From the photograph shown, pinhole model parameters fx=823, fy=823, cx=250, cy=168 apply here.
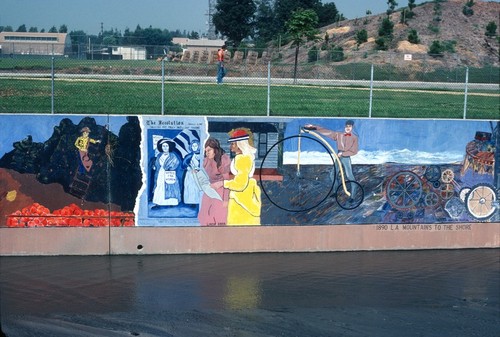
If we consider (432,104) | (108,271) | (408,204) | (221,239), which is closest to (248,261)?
(221,239)

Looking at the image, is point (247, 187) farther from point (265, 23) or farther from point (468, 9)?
point (468, 9)

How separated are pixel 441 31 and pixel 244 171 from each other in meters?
33.9

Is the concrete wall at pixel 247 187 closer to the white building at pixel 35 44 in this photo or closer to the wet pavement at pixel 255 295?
the wet pavement at pixel 255 295

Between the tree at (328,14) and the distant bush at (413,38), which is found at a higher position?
the tree at (328,14)

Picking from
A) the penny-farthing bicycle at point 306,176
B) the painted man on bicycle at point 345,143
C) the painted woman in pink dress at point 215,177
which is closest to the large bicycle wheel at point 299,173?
the penny-farthing bicycle at point 306,176

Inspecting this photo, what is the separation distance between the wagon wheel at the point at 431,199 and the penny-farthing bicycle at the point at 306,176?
1.31m

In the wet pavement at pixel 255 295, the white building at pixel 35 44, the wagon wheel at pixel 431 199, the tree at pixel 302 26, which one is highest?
the tree at pixel 302 26

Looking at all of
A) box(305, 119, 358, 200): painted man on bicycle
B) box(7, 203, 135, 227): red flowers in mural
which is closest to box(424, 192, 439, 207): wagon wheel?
box(305, 119, 358, 200): painted man on bicycle

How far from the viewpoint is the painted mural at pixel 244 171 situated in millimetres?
14984

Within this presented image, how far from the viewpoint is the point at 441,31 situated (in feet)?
153

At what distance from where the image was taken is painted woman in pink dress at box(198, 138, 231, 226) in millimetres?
15305

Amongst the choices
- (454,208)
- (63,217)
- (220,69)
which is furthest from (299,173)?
(220,69)

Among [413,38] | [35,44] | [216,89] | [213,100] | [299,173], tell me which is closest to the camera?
[299,173]

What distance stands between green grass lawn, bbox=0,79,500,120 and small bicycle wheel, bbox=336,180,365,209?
10.6 feet
